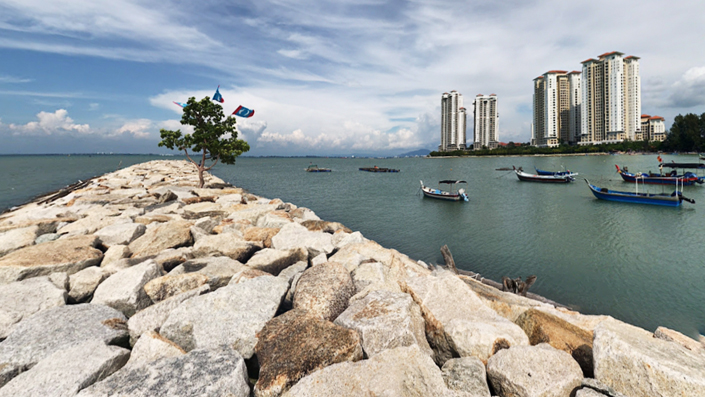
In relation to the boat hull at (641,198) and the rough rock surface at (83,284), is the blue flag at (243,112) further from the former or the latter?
the boat hull at (641,198)

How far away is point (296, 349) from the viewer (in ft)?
15.4

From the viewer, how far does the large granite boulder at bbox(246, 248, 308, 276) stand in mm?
8547

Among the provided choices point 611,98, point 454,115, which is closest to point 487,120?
point 454,115

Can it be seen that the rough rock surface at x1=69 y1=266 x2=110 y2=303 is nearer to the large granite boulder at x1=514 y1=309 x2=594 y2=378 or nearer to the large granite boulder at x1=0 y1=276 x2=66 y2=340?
the large granite boulder at x1=0 y1=276 x2=66 y2=340

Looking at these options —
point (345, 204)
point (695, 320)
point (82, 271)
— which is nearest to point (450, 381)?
point (82, 271)

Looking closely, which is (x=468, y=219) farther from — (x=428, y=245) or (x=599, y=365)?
(x=599, y=365)

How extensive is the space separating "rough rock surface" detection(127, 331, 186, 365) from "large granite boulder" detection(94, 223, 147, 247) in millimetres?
6749

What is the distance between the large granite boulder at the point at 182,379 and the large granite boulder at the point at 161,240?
5.63m

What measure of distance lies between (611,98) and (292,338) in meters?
194

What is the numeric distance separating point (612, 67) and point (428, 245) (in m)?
179

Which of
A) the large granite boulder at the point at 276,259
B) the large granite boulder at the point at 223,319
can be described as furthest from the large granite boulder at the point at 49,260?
the large granite boulder at the point at 223,319

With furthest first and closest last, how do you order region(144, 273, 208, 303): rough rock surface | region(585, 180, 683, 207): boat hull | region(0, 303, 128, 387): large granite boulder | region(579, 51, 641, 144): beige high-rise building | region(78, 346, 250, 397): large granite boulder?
region(579, 51, 641, 144): beige high-rise building, region(585, 180, 683, 207): boat hull, region(144, 273, 208, 303): rough rock surface, region(0, 303, 128, 387): large granite boulder, region(78, 346, 250, 397): large granite boulder

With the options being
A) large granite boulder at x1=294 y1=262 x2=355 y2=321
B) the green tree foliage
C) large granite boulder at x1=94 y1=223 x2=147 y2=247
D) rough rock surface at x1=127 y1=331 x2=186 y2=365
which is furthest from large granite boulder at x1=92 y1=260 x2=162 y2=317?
the green tree foliage

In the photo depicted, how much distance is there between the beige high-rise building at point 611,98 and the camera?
480 feet
